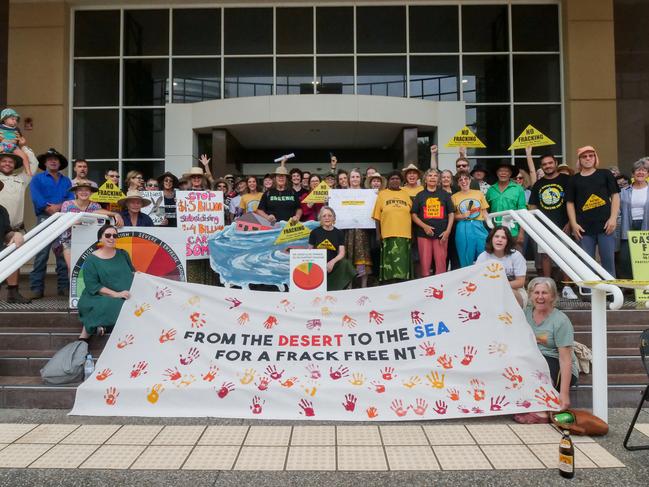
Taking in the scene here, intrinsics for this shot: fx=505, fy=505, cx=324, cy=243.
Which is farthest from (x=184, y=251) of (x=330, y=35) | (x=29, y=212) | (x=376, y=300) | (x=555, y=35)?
(x=555, y=35)

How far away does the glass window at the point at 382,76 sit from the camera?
48.3 ft

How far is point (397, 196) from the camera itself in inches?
281

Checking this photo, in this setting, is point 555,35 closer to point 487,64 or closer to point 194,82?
point 487,64

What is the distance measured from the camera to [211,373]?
15.6 ft

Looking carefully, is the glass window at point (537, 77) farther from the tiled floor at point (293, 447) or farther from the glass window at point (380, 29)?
the tiled floor at point (293, 447)

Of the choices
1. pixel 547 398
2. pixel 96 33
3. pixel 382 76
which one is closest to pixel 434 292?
pixel 547 398

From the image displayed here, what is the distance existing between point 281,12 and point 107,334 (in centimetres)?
1206

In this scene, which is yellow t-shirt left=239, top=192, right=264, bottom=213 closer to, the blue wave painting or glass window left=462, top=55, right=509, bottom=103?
the blue wave painting

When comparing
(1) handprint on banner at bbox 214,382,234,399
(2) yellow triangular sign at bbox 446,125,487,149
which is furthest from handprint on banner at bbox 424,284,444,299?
(2) yellow triangular sign at bbox 446,125,487,149

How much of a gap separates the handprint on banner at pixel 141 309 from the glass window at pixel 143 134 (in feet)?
34.2

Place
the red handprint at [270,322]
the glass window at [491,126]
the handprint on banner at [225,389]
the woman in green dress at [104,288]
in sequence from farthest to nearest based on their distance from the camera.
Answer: the glass window at [491,126] → the woman in green dress at [104,288] → the red handprint at [270,322] → the handprint on banner at [225,389]

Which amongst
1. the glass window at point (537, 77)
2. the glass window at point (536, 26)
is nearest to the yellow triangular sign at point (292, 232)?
the glass window at point (537, 77)

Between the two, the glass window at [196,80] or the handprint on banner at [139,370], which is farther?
the glass window at [196,80]

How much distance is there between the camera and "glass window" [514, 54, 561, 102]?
14414 mm
